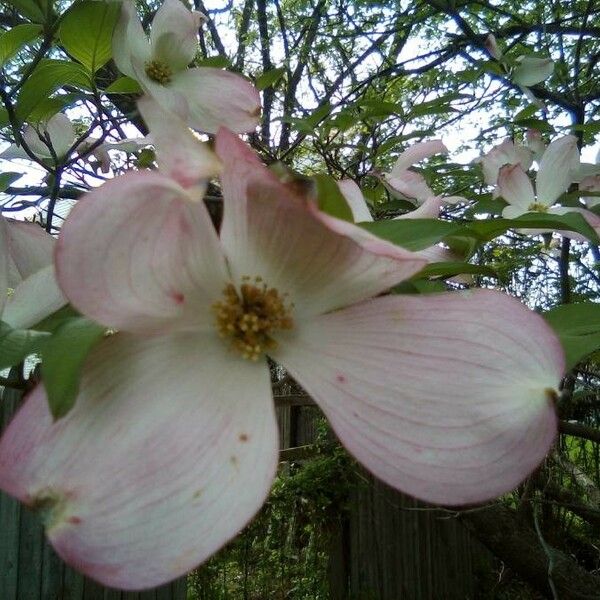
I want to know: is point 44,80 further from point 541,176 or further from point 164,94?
point 541,176

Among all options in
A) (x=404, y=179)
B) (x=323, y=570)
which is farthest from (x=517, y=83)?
(x=323, y=570)

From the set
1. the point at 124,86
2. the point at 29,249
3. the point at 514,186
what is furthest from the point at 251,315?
the point at 514,186

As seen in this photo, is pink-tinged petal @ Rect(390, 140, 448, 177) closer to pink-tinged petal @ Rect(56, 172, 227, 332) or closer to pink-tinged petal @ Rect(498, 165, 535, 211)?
pink-tinged petal @ Rect(498, 165, 535, 211)

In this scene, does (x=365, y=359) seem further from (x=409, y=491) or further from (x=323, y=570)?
(x=323, y=570)

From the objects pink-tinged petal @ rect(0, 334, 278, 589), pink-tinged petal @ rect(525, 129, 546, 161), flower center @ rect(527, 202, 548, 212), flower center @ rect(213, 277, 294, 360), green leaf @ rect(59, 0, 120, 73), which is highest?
pink-tinged petal @ rect(525, 129, 546, 161)

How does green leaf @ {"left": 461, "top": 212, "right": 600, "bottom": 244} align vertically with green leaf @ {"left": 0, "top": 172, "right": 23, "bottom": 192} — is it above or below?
below

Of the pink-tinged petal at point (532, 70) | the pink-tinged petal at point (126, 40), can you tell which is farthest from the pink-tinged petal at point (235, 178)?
the pink-tinged petal at point (532, 70)

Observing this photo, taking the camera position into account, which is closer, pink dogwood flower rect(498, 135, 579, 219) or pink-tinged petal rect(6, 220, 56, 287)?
pink-tinged petal rect(6, 220, 56, 287)

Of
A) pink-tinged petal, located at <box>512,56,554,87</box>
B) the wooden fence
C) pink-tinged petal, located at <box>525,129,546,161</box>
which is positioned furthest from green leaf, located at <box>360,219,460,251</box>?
the wooden fence
